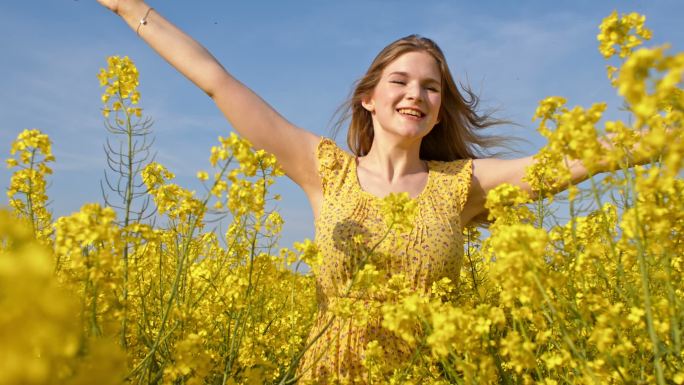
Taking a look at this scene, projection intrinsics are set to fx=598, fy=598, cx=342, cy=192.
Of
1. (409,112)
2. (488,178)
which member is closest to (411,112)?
(409,112)

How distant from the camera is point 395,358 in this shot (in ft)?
8.69

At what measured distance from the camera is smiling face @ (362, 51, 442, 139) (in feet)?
10.1

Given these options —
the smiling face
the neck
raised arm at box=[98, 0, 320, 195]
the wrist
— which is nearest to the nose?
the smiling face

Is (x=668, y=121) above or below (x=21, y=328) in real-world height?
above

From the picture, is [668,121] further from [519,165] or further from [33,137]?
[33,137]

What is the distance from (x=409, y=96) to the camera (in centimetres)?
307

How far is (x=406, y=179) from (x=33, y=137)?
1842 mm

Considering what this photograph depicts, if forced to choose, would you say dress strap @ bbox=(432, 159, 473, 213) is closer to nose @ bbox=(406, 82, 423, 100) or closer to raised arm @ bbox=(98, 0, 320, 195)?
nose @ bbox=(406, 82, 423, 100)

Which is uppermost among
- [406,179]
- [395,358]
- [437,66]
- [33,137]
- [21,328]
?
[437,66]

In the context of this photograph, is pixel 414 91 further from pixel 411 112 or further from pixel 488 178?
pixel 488 178

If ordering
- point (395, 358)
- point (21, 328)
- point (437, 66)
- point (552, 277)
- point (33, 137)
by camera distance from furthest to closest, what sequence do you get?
1. point (437, 66)
2. point (395, 358)
3. point (33, 137)
4. point (552, 277)
5. point (21, 328)

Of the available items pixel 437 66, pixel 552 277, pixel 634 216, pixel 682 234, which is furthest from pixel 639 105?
pixel 437 66

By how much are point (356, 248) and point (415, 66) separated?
3.69ft

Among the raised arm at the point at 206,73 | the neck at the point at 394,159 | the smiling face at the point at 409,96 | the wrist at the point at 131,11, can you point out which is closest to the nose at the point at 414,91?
the smiling face at the point at 409,96
